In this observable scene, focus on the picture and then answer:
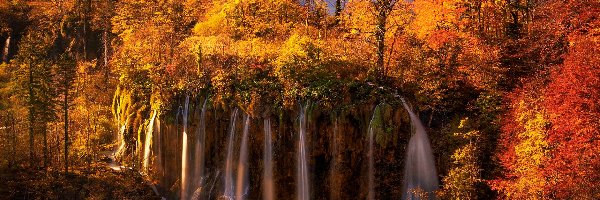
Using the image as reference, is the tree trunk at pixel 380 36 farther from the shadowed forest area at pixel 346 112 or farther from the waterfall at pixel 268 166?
the waterfall at pixel 268 166

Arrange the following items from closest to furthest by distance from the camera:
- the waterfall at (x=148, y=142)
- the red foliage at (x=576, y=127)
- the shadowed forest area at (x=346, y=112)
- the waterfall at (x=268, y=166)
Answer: the red foliage at (x=576, y=127) < the shadowed forest area at (x=346, y=112) < the waterfall at (x=268, y=166) < the waterfall at (x=148, y=142)

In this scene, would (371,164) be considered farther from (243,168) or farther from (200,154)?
(200,154)

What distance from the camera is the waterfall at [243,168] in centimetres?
2344

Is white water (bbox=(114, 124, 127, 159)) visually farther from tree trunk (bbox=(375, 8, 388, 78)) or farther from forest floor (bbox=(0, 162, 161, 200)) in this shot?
tree trunk (bbox=(375, 8, 388, 78))

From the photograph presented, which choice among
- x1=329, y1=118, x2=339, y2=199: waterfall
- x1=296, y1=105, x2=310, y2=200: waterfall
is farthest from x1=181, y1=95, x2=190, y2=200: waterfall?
x1=329, y1=118, x2=339, y2=199: waterfall

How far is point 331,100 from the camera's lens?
874 inches

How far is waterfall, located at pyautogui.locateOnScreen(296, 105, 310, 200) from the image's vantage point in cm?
2214

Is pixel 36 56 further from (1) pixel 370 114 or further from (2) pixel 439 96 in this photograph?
(2) pixel 439 96

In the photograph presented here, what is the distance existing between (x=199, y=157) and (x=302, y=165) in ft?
21.8

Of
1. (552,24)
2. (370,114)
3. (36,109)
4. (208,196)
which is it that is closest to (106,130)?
(36,109)

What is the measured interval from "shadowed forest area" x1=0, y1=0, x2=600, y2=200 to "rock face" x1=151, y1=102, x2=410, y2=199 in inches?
2.4

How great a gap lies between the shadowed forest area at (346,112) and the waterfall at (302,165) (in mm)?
59

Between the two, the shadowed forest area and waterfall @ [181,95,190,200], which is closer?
the shadowed forest area

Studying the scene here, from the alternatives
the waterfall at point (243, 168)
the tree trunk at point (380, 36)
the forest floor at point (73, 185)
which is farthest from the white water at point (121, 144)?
the tree trunk at point (380, 36)
